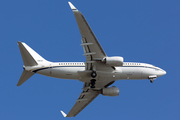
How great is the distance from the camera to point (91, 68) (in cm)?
4644

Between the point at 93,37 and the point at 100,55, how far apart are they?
3579 mm

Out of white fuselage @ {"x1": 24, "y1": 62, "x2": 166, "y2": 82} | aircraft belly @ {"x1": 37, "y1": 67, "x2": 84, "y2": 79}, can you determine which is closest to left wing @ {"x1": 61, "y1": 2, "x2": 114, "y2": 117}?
white fuselage @ {"x1": 24, "y1": 62, "x2": 166, "y2": 82}

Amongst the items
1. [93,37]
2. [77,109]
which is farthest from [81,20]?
[77,109]

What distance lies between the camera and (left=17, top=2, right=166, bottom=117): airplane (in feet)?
142

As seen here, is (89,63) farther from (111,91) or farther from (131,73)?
(111,91)

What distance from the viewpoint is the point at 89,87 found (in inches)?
2045

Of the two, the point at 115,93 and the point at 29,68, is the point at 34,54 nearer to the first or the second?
the point at 29,68

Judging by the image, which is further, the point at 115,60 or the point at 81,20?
the point at 115,60

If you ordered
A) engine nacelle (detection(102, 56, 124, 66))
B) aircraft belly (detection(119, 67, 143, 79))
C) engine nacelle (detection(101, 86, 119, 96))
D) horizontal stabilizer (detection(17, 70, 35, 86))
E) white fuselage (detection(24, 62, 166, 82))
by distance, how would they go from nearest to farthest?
engine nacelle (detection(102, 56, 124, 66))
white fuselage (detection(24, 62, 166, 82))
horizontal stabilizer (detection(17, 70, 35, 86))
aircraft belly (detection(119, 67, 143, 79))
engine nacelle (detection(101, 86, 119, 96))

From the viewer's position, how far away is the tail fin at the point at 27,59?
45.7 metres

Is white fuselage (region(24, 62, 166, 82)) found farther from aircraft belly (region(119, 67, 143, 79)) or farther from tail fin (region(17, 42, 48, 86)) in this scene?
tail fin (region(17, 42, 48, 86))

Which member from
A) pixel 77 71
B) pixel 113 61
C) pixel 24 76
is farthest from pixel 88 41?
pixel 24 76

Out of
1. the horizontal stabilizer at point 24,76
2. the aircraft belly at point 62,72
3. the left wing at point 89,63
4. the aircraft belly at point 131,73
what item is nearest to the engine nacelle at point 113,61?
the left wing at point 89,63

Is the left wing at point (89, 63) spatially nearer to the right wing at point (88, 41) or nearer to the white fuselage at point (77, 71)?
the right wing at point (88, 41)
